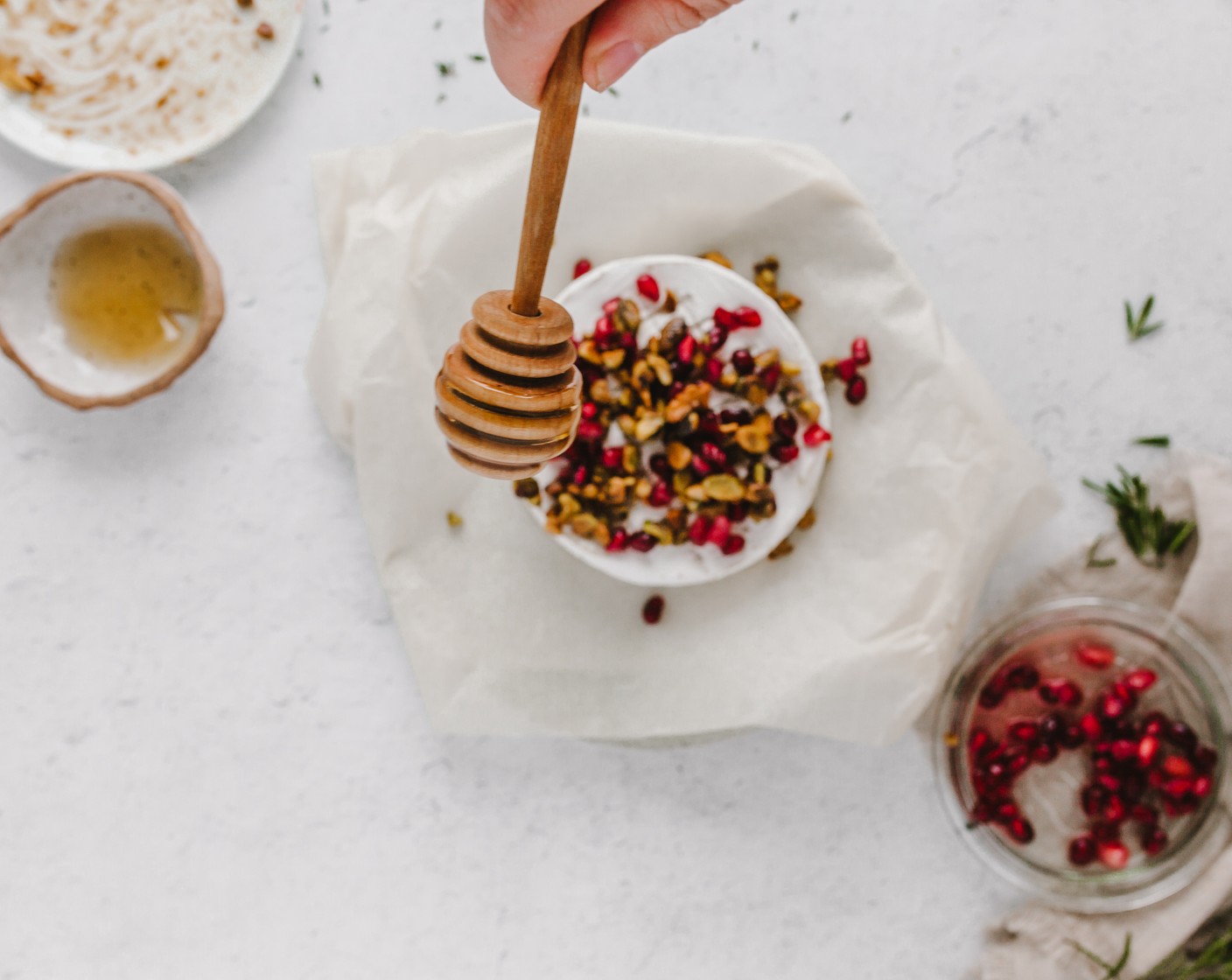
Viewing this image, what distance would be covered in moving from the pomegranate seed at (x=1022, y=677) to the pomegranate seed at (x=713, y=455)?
20.4 inches

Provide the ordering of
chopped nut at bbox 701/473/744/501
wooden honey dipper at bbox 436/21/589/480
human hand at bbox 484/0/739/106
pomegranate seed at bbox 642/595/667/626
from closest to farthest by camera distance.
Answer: human hand at bbox 484/0/739/106
wooden honey dipper at bbox 436/21/589/480
chopped nut at bbox 701/473/744/501
pomegranate seed at bbox 642/595/667/626

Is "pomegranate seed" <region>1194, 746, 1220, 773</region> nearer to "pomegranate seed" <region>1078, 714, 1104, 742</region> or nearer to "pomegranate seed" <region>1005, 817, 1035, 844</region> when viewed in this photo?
"pomegranate seed" <region>1078, 714, 1104, 742</region>

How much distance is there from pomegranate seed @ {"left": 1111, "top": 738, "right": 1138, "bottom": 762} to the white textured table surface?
9.8 inches

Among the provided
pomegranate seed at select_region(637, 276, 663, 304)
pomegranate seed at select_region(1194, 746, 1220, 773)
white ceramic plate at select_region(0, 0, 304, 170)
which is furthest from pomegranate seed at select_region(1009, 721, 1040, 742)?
white ceramic plate at select_region(0, 0, 304, 170)

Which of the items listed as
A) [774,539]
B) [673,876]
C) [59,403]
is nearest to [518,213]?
[774,539]

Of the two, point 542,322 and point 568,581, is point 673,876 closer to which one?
point 568,581

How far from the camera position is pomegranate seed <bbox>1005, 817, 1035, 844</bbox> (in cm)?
152

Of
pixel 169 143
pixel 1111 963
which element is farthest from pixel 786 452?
pixel 169 143

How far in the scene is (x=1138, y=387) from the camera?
1.54m

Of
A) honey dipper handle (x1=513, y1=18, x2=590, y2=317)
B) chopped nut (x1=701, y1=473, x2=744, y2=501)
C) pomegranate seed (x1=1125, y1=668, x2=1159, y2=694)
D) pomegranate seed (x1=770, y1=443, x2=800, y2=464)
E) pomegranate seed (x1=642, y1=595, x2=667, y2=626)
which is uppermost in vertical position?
honey dipper handle (x1=513, y1=18, x2=590, y2=317)

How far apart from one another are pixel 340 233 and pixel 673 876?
102cm

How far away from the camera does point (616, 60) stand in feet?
3.25

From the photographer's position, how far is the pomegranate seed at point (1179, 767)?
1499 mm

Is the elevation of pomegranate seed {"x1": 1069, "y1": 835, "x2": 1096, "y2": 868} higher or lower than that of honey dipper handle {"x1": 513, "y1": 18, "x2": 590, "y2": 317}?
lower
